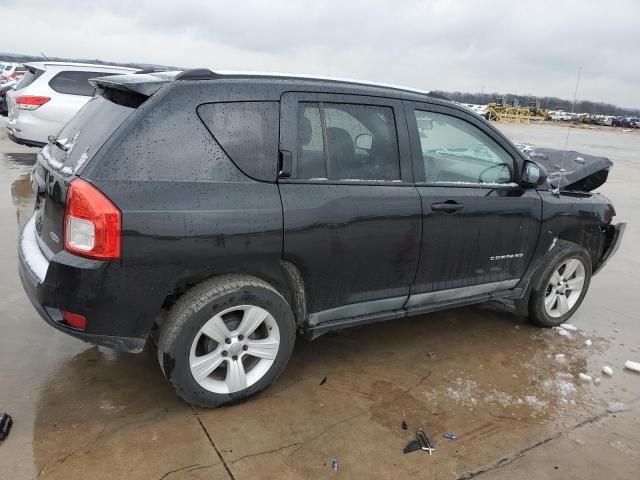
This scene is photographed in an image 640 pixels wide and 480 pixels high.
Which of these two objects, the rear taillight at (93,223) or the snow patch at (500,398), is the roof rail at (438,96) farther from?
the rear taillight at (93,223)

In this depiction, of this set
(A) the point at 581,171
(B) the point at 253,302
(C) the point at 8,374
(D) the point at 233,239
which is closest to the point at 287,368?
(B) the point at 253,302

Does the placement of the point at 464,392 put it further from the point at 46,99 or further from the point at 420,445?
the point at 46,99

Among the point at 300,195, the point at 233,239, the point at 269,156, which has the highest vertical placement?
the point at 269,156

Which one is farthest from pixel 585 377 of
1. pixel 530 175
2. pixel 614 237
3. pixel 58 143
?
pixel 58 143

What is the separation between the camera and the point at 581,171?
454cm

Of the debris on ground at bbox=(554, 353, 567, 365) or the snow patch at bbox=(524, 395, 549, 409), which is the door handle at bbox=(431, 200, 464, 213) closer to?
the snow patch at bbox=(524, 395, 549, 409)

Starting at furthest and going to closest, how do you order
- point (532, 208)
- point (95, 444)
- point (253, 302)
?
point (532, 208)
point (253, 302)
point (95, 444)

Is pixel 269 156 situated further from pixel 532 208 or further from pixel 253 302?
pixel 532 208

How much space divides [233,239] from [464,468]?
164cm

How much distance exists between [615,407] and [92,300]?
313 cm

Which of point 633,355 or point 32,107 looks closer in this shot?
point 633,355

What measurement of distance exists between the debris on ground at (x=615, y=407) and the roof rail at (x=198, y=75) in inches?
120

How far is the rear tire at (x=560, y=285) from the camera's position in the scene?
14.1ft

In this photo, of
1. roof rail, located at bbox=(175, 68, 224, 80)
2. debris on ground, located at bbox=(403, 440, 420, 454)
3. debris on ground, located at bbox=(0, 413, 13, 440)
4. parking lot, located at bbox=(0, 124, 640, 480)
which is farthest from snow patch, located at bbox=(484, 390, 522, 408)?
debris on ground, located at bbox=(0, 413, 13, 440)
